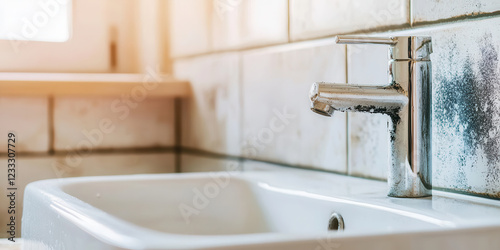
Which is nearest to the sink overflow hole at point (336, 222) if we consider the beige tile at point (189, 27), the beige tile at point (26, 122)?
the beige tile at point (189, 27)

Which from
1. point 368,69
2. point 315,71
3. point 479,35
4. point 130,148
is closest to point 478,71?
point 479,35

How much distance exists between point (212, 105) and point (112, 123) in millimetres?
209

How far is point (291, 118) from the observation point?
0.99 meters

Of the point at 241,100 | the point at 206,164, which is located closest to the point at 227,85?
the point at 241,100

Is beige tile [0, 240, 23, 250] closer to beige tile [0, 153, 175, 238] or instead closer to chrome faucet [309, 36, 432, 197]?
beige tile [0, 153, 175, 238]

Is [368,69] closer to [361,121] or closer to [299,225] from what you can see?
[361,121]

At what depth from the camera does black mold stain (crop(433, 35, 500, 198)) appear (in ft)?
2.11

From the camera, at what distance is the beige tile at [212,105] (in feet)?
3.81

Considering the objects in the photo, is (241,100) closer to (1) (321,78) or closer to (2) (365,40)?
(1) (321,78)

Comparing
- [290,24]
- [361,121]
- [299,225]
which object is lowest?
[299,225]

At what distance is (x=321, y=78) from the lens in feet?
3.00

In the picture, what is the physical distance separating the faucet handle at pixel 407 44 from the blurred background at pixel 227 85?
0.05 meters

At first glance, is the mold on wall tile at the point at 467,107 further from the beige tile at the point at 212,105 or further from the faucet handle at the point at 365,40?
the beige tile at the point at 212,105

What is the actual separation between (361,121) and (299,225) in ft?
0.57
